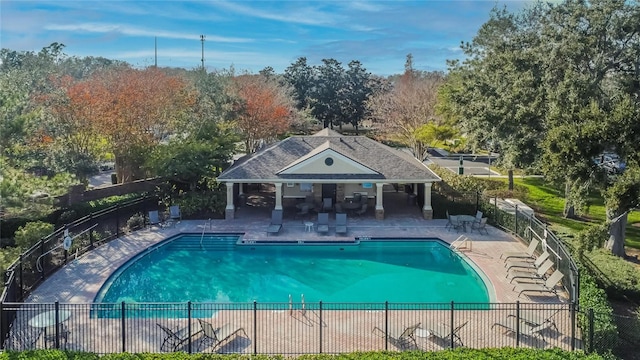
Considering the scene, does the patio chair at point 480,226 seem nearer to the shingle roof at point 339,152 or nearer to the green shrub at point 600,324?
the shingle roof at point 339,152

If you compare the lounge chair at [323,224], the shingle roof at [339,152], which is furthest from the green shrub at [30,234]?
the lounge chair at [323,224]

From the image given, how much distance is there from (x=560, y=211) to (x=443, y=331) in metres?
22.9

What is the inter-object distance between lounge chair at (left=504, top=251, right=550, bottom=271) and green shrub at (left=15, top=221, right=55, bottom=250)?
67.0 ft

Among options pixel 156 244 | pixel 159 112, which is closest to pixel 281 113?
pixel 159 112

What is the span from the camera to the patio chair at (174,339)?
50.7ft

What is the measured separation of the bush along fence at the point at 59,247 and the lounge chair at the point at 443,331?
13.2 metres

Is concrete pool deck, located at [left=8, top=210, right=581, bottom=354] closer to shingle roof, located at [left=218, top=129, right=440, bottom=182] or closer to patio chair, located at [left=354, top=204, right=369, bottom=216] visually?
shingle roof, located at [left=218, top=129, right=440, bottom=182]

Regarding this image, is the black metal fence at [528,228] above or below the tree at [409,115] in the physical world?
below

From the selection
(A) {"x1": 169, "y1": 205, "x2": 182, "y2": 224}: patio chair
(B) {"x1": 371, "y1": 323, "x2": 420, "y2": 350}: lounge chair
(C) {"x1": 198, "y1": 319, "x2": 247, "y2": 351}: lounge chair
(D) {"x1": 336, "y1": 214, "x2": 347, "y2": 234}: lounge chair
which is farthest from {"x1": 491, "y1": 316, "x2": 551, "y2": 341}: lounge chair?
(A) {"x1": 169, "y1": 205, "x2": 182, "y2": 224}: patio chair

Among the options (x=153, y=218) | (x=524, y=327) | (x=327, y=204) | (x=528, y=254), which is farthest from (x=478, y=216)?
(x=153, y=218)

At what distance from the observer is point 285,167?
105ft

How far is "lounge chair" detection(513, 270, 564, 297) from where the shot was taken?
64.3 ft

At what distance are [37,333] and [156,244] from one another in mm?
10979

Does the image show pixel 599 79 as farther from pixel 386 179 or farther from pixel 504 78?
pixel 386 179
